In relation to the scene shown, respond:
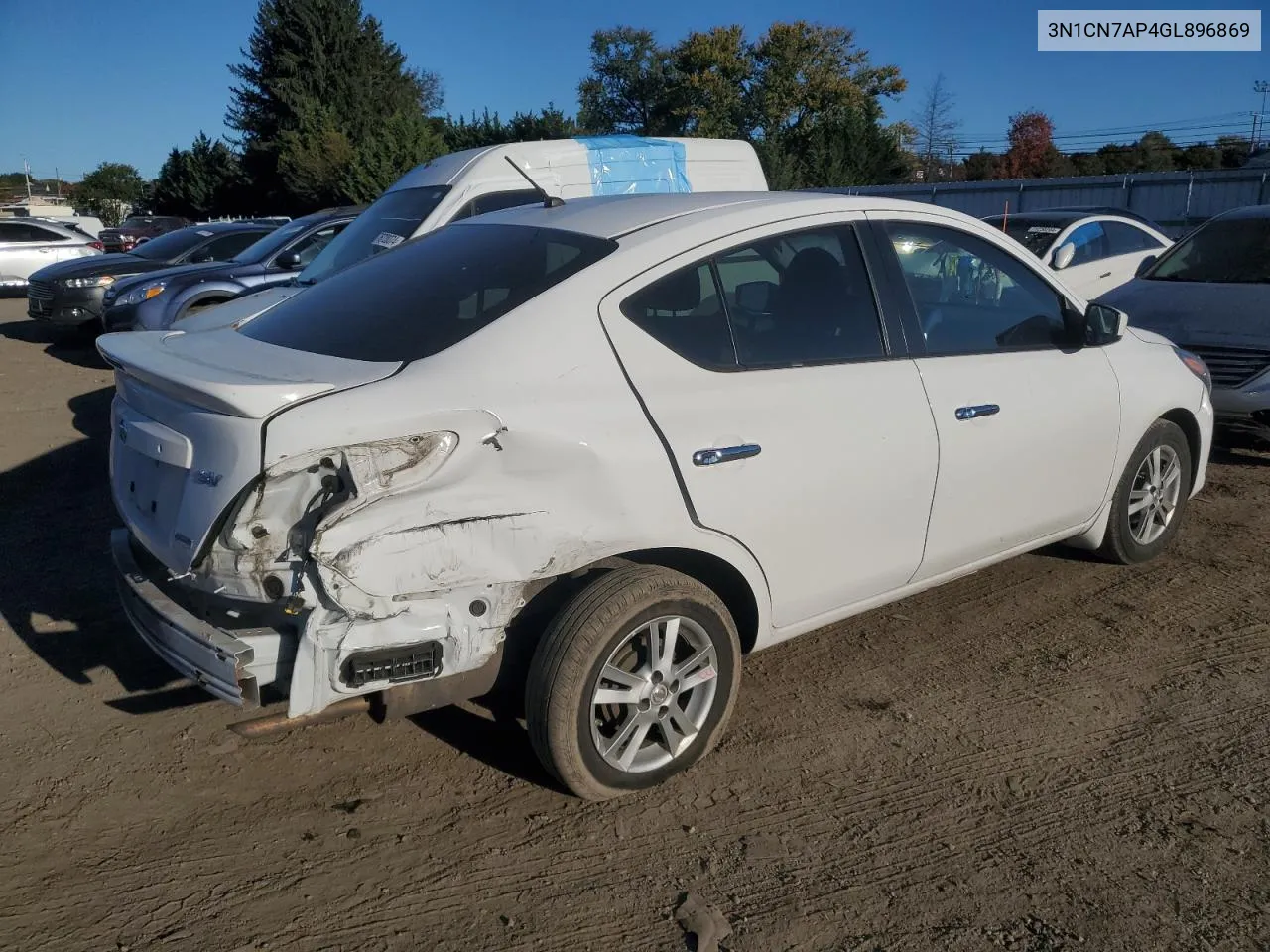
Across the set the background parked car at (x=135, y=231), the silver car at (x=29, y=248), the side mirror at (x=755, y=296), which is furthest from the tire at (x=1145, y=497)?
the background parked car at (x=135, y=231)

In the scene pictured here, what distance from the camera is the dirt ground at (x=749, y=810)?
8.95ft

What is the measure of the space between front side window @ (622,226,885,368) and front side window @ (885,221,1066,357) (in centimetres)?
27

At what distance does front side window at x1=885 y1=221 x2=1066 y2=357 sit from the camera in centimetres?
395

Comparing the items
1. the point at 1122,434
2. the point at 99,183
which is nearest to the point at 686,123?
the point at 99,183

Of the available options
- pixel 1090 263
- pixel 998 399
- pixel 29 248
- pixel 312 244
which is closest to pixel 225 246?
pixel 312 244

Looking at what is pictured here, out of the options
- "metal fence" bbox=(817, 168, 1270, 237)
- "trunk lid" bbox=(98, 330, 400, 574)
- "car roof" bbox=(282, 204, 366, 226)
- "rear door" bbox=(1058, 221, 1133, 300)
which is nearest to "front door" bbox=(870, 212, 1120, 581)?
"trunk lid" bbox=(98, 330, 400, 574)

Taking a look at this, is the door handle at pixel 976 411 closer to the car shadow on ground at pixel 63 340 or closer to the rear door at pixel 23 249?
the car shadow on ground at pixel 63 340

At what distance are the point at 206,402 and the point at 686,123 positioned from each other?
64.2 m

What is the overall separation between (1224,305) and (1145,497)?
2973 mm

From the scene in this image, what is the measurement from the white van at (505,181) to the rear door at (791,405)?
469 centimetres

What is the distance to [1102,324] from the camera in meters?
4.39

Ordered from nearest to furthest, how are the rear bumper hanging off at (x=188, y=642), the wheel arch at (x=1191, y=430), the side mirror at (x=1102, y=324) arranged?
the rear bumper hanging off at (x=188, y=642) → the side mirror at (x=1102, y=324) → the wheel arch at (x=1191, y=430)

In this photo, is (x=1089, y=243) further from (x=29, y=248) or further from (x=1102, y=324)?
(x=29, y=248)

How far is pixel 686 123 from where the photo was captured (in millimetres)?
63344
